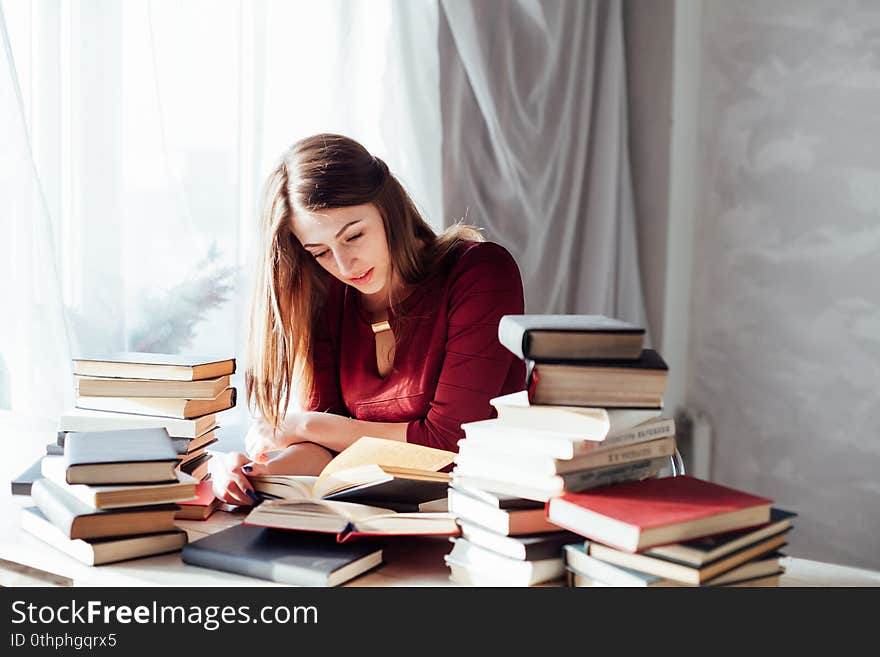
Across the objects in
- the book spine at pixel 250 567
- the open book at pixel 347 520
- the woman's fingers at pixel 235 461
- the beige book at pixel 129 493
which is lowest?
the book spine at pixel 250 567

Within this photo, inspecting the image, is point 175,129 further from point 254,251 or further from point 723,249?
point 723,249

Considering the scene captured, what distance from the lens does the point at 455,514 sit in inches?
38.6

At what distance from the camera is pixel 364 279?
1722 millimetres

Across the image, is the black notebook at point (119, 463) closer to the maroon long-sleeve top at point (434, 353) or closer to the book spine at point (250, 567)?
the book spine at point (250, 567)

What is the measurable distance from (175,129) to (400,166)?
0.61 metres

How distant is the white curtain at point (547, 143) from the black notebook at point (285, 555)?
150 cm

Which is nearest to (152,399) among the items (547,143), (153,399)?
(153,399)

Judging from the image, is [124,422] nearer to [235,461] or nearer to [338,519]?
[235,461]

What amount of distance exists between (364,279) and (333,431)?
1.09 feet

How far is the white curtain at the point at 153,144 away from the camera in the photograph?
1.67 metres

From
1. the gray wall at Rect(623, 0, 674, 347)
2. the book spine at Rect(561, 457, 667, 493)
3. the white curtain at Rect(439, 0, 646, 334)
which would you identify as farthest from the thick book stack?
the gray wall at Rect(623, 0, 674, 347)

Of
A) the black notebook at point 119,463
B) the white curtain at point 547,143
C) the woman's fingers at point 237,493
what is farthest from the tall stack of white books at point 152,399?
the white curtain at point 547,143
